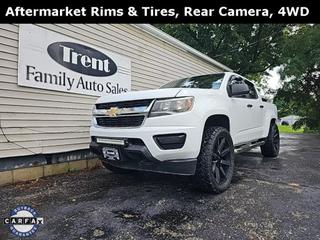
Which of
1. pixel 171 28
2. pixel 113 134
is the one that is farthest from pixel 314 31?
pixel 113 134

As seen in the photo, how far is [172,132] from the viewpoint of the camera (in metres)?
3.17

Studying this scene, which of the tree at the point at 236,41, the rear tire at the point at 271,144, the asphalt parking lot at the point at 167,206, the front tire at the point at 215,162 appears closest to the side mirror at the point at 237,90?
the front tire at the point at 215,162

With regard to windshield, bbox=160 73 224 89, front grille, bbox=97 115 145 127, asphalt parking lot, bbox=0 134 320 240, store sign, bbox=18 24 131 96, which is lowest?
asphalt parking lot, bbox=0 134 320 240

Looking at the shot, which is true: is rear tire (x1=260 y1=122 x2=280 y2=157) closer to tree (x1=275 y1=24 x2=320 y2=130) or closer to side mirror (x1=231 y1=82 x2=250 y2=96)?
side mirror (x1=231 y1=82 x2=250 y2=96)

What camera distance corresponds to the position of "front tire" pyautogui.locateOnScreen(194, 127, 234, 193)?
3340mm

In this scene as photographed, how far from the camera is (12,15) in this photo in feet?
14.3

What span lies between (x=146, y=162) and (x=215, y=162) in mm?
932

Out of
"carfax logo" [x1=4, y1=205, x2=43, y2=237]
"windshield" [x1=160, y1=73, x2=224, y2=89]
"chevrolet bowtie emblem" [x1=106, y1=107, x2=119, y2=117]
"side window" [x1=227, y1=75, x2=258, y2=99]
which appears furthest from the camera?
"side window" [x1=227, y1=75, x2=258, y2=99]

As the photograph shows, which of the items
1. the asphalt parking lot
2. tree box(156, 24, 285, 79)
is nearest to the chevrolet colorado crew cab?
the asphalt parking lot

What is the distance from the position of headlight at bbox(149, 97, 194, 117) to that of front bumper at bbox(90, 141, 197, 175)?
0.42 meters

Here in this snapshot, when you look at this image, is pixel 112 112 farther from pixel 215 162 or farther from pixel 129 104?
pixel 215 162

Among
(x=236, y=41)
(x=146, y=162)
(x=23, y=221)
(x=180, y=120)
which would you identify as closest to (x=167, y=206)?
(x=146, y=162)

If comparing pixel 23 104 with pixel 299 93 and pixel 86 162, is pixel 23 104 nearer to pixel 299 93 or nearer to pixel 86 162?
pixel 86 162

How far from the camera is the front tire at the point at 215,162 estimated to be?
3.34m
